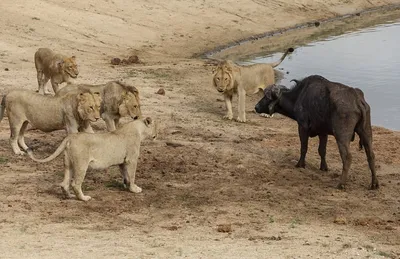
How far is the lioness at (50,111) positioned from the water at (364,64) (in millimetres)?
8376

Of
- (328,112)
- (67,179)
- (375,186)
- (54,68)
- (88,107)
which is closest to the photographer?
(67,179)

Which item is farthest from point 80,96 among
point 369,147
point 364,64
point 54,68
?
point 364,64

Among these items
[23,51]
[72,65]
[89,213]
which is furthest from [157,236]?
[23,51]

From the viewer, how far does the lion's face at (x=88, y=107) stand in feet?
39.2

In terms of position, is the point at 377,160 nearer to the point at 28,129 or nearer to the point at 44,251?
the point at 28,129

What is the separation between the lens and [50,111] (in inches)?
486

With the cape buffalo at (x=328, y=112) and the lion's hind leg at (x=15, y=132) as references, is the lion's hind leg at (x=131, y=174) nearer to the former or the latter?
the lion's hind leg at (x=15, y=132)

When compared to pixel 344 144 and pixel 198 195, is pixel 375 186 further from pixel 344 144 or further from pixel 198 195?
pixel 198 195

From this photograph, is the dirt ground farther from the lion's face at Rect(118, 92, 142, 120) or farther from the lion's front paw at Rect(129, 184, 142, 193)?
the lion's face at Rect(118, 92, 142, 120)

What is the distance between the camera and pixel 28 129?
14.5 m

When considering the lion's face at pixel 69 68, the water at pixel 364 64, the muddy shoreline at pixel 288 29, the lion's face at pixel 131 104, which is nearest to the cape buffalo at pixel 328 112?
the lion's face at pixel 131 104

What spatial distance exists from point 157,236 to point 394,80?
596 inches

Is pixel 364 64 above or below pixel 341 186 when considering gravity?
above

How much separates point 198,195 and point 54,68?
255 inches
